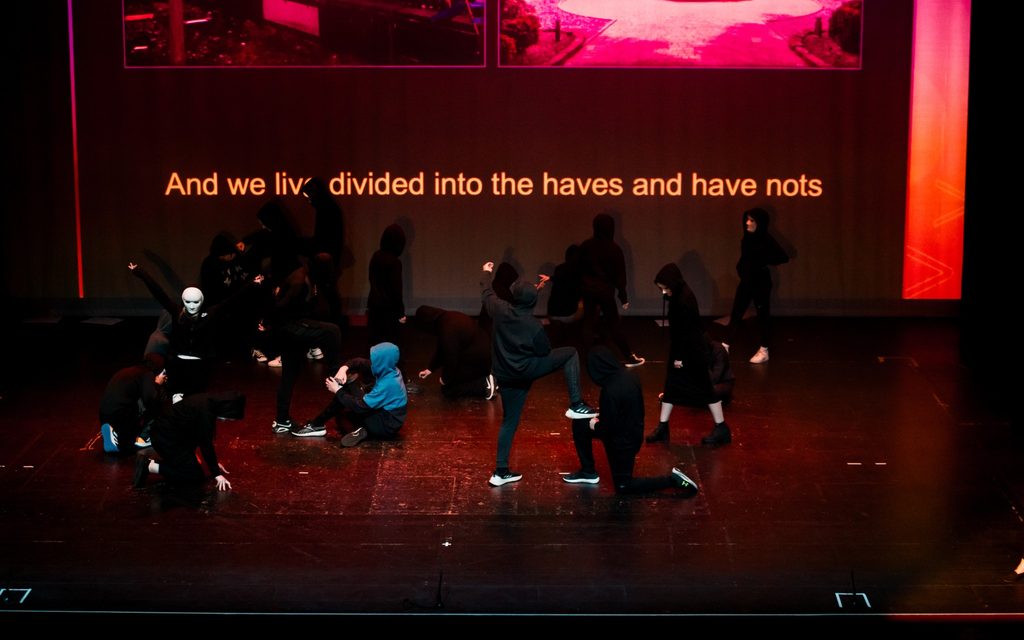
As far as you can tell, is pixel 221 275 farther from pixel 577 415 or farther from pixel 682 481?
pixel 682 481

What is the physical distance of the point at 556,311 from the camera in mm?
12883

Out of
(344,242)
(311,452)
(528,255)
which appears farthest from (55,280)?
(311,452)

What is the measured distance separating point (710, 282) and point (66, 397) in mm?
6651

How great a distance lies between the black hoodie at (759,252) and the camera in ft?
40.8

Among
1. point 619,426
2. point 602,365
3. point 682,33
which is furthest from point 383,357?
point 682,33

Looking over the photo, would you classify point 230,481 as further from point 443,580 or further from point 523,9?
point 523,9

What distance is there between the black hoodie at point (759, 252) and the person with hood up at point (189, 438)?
5.43 meters

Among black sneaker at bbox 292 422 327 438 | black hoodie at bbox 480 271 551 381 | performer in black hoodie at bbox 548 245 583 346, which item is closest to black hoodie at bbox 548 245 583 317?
performer in black hoodie at bbox 548 245 583 346

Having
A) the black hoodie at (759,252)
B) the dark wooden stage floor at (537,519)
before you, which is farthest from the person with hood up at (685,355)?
the black hoodie at (759,252)

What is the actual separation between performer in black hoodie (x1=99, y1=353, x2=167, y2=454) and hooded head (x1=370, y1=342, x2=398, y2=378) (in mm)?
1446

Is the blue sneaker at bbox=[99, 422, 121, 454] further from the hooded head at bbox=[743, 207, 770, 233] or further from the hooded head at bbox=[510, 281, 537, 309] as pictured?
the hooded head at bbox=[743, 207, 770, 233]

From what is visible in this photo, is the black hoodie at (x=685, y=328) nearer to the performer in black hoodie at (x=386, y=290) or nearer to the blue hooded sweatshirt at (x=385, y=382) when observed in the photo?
the blue hooded sweatshirt at (x=385, y=382)

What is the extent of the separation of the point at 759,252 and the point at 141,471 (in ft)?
19.8

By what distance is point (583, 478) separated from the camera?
9.08 meters
